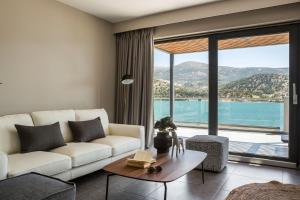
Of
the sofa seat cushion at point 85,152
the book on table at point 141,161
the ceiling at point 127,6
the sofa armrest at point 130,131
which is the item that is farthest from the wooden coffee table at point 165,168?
the ceiling at point 127,6

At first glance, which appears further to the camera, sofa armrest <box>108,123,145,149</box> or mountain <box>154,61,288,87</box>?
mountain <box>154,61,288,87</box>

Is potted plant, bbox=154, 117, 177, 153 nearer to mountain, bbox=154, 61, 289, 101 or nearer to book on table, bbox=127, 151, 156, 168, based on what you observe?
book on table, bbox=127, 151, 156, 168

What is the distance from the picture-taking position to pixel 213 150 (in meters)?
3.35

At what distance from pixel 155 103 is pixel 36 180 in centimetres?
311

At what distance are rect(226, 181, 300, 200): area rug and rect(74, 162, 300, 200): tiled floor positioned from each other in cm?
113

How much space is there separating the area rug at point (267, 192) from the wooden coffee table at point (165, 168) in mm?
660

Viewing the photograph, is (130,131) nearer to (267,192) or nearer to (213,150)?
(213,150)

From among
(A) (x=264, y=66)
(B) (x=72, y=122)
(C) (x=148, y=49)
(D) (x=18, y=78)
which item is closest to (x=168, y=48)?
(C) (x=148, y=49)

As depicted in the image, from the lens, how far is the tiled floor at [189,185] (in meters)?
2.58

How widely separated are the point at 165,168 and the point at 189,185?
0.77 m

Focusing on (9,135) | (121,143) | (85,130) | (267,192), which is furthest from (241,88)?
(9,135)

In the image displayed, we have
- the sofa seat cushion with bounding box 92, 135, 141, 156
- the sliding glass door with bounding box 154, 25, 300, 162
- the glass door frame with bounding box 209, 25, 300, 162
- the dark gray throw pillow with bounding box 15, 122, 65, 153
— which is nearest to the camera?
the dark gray throw pillow with bounding box 15, 122, 65, 153

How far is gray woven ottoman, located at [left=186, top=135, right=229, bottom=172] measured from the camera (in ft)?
10.9

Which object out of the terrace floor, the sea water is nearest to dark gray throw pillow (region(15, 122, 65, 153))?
the sea water
